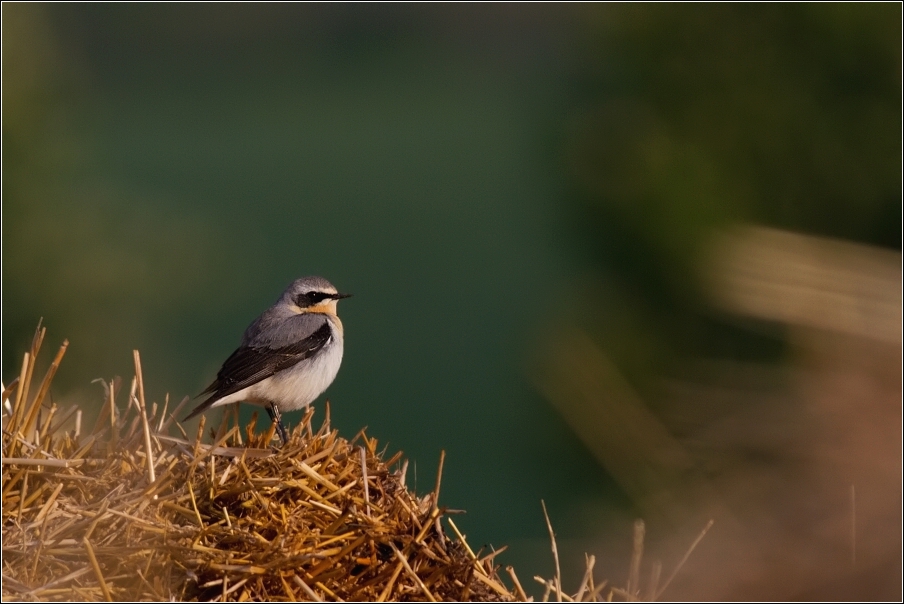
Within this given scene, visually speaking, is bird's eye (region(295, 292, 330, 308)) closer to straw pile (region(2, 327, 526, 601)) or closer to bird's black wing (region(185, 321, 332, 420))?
→ bird's black wing (region(185, 321, 332, 420))

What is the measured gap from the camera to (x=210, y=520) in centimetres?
423

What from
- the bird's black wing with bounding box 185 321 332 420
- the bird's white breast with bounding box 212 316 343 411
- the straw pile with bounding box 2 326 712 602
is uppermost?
the straw pile with bounding box 2 326 712 602

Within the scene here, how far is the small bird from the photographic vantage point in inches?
264

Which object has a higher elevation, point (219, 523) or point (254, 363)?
point (219, 523)

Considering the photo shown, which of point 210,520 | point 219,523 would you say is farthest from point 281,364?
point 219,523

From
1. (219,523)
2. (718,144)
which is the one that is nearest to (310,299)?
(219,523)

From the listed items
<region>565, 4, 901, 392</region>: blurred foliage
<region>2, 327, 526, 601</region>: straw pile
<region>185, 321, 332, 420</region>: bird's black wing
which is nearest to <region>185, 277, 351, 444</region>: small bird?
<region>185, 321, 332, 420</region>: bird's black wing

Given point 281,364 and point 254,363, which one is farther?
point 281,364

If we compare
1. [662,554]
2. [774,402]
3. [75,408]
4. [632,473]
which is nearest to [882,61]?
[632,473]

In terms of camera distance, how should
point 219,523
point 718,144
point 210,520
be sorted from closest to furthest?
point 219,523, point 210,520, point 718,144

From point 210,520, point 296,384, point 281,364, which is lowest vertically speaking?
point 296,384

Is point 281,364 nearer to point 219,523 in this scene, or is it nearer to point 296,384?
point 296,384

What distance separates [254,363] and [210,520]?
267 cm

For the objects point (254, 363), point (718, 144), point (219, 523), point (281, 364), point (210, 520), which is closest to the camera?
point (219, 523)
